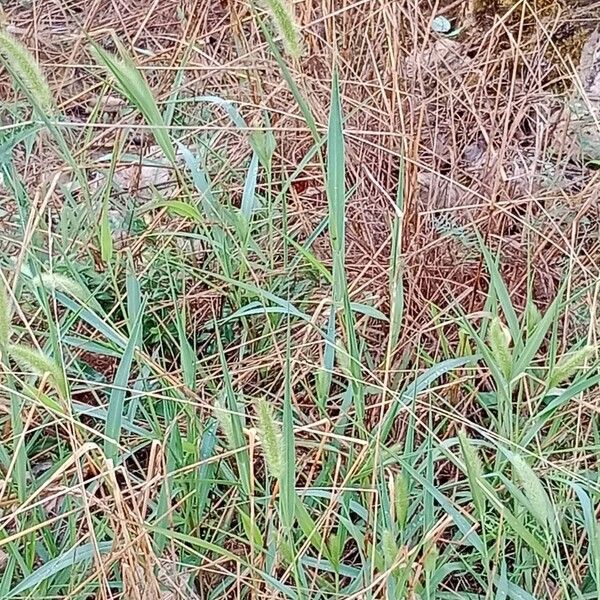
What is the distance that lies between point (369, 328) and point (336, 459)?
0.87 feet

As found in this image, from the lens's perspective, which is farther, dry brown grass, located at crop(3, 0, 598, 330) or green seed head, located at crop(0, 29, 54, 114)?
dry brown grass, located at crop(3, 0, 598, 330)

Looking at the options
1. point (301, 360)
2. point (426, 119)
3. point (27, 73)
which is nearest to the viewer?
point (27, 73)

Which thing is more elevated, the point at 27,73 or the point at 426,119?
the point at 27,73

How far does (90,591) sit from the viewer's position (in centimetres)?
92

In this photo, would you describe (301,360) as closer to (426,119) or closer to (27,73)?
(27,73)

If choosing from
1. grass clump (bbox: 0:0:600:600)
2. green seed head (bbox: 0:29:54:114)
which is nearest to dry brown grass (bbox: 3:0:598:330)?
grass clump (bbox: 0:0:600:600)

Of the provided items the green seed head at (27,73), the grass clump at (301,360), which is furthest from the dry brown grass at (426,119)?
the green seed head at (27,73)

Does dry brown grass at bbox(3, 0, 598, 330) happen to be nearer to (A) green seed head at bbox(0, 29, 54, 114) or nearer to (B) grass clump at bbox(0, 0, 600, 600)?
(B) grass clump at bbox(0, 0, 600, 600)

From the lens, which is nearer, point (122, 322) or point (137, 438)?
point (137, 438)

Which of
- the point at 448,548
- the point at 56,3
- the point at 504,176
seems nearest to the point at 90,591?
the point at 448,548

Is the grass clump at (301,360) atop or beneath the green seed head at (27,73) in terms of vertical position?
beneath

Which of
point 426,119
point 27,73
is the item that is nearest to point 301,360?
point 27,73

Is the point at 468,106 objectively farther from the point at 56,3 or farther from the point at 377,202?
the point at 56,3

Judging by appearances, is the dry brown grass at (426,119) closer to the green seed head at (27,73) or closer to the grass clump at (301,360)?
the grass clump at (301,360)
